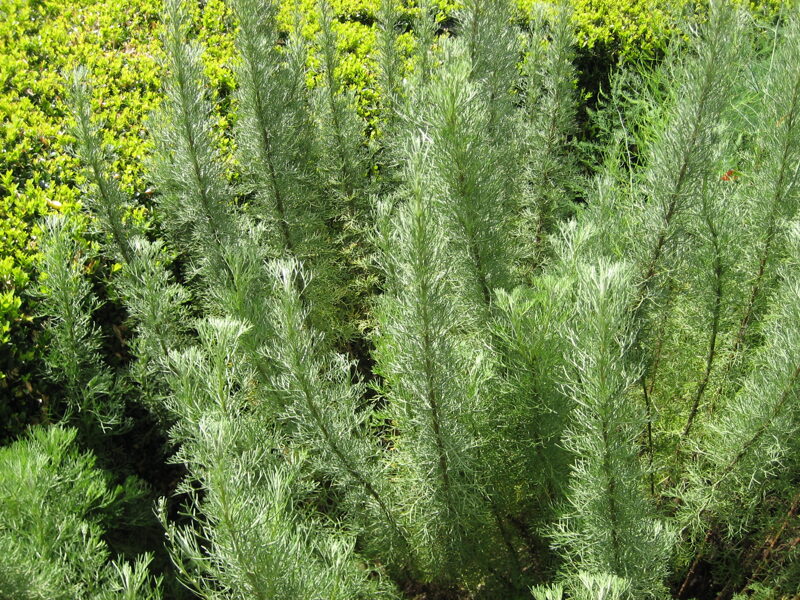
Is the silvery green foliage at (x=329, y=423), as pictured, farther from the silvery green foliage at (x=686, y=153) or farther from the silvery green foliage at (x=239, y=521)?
the silvery green foliage at (x=686, y=153)

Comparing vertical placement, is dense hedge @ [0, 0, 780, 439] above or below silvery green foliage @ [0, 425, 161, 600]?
above

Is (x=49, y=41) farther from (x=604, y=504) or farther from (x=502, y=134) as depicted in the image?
(x=604, y=504)

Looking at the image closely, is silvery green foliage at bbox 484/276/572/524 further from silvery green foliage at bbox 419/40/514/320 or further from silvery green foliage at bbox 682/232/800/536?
silvery green foliage at bbox 682/232/800/536

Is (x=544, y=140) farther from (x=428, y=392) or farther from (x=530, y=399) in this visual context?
(x=428, y=392)

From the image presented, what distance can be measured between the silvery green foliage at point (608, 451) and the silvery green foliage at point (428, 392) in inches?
12.1

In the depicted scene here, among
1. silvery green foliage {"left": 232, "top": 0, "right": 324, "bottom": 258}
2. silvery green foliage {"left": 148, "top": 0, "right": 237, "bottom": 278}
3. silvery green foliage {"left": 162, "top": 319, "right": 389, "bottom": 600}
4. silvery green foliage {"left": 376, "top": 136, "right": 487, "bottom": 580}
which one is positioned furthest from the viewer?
silvery green foliage {"left": 232, "top": 0, "right": 324, "bottom": 258}

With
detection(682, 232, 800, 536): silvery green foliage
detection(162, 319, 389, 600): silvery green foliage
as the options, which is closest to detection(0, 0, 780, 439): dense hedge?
detection(162, 319, 389, 600): silvery green foliage

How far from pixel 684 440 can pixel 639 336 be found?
1.53ft

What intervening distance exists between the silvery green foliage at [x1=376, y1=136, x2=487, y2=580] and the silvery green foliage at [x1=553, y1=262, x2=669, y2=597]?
0.31 metres

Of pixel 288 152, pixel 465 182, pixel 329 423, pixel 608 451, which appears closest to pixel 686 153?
pixel 465 182

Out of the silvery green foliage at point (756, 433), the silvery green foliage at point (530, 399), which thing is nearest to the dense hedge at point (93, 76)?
the silvery green foliage at point (530, 399)

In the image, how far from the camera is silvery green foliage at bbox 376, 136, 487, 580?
1688mm

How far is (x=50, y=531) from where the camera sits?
5.75 ft

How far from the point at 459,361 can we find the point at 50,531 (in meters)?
1.14
